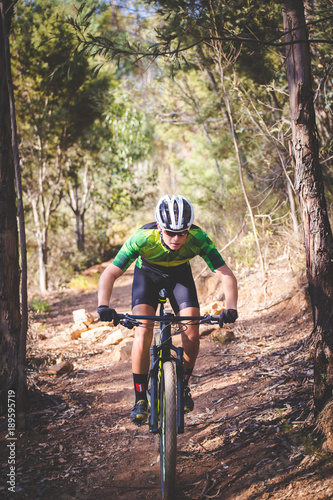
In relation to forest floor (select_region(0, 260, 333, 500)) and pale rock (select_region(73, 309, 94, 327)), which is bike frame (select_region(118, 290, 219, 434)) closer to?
forest floor (select_region(0, 260, 333, 500))

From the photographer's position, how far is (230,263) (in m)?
9.34

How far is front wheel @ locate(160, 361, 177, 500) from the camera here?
8.86ft

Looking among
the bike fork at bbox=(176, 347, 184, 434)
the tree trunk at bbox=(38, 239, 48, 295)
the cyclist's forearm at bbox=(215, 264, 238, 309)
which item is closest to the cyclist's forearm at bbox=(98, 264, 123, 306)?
the bike fork at bbox=(176, 347, 184, 434)

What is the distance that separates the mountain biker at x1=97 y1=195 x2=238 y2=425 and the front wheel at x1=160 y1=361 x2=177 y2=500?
467mm

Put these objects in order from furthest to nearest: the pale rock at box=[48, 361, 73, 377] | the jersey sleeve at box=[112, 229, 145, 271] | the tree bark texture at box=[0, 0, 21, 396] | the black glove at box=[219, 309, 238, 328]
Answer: the pale rock at box=[48, 361, 73, 377]
the tree bark texture at box=[0, 0, 21, 396]
the jersey sleeve at box=[112, 229, 145, 271]
the black glove at box=[219, 309, 238, 328]

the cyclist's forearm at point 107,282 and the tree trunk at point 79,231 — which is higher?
the tree trunk at point 79,231

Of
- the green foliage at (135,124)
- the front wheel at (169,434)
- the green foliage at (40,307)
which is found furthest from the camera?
the green foliage at (40,307)

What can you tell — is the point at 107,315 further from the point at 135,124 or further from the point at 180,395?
the point at 135,124

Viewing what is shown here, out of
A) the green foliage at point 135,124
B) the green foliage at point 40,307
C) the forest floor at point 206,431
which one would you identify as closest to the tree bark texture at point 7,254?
the forest floor at point 206,431

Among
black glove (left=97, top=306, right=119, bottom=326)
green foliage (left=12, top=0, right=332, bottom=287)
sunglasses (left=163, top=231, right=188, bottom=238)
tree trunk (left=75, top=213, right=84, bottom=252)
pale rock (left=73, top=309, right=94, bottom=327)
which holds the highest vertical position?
green foliage (left=12, top=0, right=332, bottom=287)

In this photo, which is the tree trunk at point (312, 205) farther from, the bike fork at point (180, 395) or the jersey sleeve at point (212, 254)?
the bike fork at point (180, 395)

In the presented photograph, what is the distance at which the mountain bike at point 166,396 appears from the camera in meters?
2.71

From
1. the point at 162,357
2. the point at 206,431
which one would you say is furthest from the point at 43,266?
the point at 162,357

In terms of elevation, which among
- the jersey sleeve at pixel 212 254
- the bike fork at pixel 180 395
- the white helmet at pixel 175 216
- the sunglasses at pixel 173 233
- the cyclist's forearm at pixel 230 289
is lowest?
the bike fork at pixel 180 395
